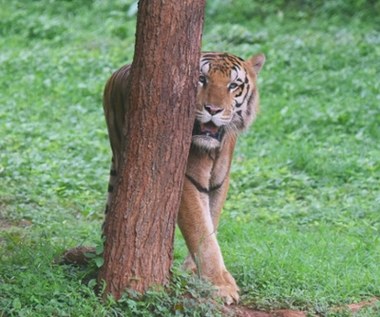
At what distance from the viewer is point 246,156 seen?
9.05 metres

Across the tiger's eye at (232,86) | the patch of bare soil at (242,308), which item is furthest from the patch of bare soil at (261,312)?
the tiger's eye at (232,86)

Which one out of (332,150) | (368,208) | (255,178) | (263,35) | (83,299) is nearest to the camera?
(83,299)

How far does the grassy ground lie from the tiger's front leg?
169 mm

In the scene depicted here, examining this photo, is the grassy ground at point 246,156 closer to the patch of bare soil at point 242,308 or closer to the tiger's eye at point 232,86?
the patch of bare soil at point 242,308

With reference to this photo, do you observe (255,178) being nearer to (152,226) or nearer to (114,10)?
(152,226)

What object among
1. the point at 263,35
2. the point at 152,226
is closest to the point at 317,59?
the point at 263,35

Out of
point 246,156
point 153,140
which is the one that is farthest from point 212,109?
point 246,156

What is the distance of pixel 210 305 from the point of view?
455 cm

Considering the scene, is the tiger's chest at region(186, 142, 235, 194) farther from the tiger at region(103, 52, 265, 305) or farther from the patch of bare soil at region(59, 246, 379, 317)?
the patch of bare soil at region(59, 246, 379, 317)

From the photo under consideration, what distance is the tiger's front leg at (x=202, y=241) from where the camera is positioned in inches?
190

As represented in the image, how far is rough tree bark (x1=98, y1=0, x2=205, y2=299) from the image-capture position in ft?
14.1

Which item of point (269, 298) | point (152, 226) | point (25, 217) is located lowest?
point (25, 217)

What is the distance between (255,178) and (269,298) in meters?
3.58

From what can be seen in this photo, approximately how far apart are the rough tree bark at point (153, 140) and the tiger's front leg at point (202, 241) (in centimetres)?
46
